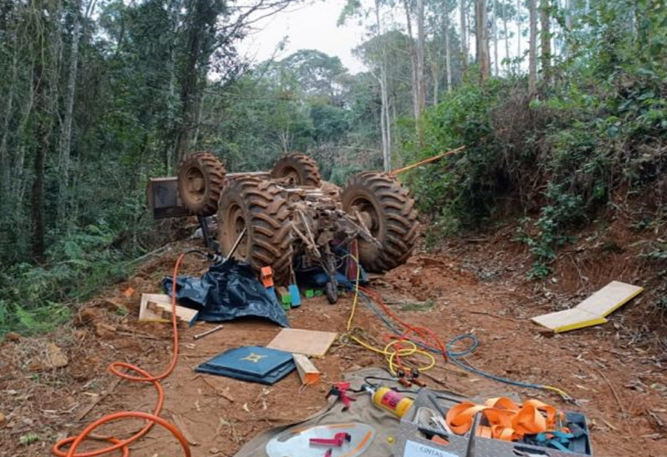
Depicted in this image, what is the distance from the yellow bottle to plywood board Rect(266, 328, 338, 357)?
85cm

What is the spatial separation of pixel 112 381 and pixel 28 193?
1052 centimetres

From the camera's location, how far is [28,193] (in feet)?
37.7

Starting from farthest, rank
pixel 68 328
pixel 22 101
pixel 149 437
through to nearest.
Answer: pixel 22 101
pixel 68 328
pixel 149 437

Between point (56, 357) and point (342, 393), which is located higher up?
point (56, 357)

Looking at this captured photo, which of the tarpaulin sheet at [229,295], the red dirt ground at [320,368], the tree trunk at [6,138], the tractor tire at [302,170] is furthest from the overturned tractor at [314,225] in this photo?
the tree trunk at [6,138]

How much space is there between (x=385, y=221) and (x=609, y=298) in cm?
229

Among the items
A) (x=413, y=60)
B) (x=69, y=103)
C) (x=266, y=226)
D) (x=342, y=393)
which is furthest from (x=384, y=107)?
(x=342, y=393)

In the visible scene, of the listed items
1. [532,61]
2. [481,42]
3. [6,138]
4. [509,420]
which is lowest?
[509,420]

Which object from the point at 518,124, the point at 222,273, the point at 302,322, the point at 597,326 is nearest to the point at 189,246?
the point at 222,273

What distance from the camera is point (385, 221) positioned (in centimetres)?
531

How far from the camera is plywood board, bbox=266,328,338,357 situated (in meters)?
3.50

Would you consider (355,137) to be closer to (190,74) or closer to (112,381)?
(190,74)

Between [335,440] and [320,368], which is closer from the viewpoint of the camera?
[335,440]

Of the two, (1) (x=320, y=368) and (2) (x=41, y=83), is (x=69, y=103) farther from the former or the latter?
(1) (x=320, y=368)
